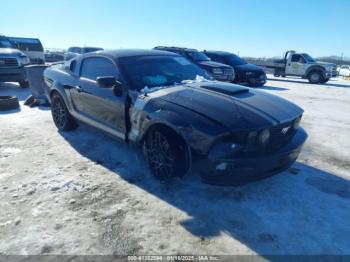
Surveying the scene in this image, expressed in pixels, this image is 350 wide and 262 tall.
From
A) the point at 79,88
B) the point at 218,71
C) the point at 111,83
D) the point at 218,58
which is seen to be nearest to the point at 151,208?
the point at 111,83

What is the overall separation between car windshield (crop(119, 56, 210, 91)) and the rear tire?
1522cm

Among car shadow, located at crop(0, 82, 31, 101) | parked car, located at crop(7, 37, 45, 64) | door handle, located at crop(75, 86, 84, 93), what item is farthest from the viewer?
parked car, located at crop(7, 37, 45, 64)

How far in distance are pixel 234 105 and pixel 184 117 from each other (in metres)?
0.63

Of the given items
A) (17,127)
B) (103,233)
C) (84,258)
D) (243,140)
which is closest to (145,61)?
(243,140)

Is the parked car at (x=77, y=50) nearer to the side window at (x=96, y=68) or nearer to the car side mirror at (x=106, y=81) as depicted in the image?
the side window at (x=96, y=68)

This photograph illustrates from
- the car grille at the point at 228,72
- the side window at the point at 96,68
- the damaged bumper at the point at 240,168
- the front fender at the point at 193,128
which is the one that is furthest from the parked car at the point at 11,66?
the damaged bumper at the point at 240,168

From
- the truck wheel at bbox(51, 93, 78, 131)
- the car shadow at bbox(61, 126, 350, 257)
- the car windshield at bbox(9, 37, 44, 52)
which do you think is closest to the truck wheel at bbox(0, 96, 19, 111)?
Result: the truck wheel at bbox(51, 93, 78, 131)

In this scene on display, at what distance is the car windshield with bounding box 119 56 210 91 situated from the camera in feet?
13.6

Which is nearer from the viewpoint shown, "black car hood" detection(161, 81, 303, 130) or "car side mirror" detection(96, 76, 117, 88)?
"black car hood" detection(161, 81, 303, 130)

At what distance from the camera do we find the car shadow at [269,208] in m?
2.77

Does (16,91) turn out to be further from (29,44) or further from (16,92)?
(29,44)

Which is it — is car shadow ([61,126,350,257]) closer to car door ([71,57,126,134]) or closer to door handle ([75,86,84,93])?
car door ([71,57,126,134])

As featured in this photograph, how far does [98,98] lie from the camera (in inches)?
180

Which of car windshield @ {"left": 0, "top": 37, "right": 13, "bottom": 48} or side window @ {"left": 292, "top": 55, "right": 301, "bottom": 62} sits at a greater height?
car windshield @ {"left": 0, "top": 37, "right": 13, "bottom": 48}
